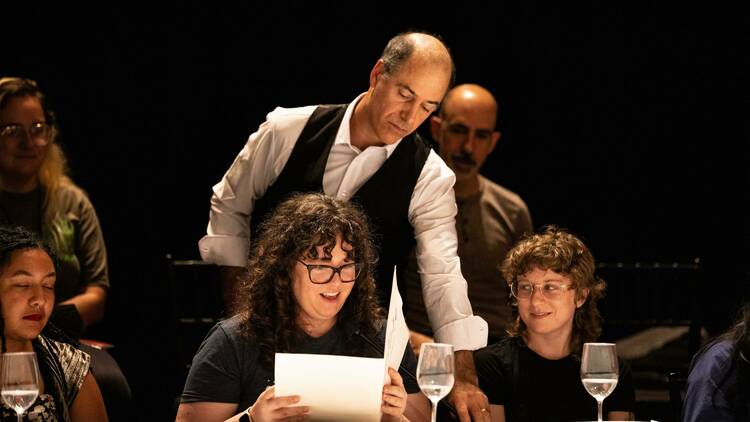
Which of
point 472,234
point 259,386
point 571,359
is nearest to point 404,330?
point 259,386

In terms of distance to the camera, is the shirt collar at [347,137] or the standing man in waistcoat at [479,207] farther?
the standing man in waistcoat at [479,207]

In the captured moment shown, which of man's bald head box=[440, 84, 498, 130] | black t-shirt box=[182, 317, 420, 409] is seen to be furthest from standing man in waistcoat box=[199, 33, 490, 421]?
man's bald head box=[440, 84, 498, 130]

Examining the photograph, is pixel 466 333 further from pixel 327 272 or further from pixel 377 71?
pixel 377 71

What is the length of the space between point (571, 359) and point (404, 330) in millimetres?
814

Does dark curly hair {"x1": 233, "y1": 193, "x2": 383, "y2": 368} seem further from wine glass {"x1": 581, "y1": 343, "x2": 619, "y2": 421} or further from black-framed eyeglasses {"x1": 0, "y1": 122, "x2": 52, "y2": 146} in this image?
black-framed eyeglasses {"x1": 0, "y1": 122, "x2": 52, "y2": 146}

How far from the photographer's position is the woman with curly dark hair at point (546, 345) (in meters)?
2.76

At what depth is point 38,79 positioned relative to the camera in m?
4.36

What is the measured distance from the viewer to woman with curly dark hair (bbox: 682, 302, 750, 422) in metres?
2.15

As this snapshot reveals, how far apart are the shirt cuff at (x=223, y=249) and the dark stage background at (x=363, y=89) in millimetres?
1391

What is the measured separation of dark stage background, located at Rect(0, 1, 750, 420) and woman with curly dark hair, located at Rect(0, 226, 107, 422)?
6.35ft

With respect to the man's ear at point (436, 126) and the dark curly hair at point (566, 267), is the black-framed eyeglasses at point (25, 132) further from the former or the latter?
the dark curly hair at point (566, 267)

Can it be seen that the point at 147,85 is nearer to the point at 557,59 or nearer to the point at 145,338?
the point at 145,338

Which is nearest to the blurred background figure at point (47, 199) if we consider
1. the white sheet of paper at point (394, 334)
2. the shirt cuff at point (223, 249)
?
the shirt cuff at point (223, 249)

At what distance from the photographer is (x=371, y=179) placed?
296cm
